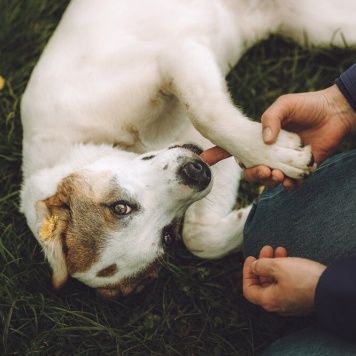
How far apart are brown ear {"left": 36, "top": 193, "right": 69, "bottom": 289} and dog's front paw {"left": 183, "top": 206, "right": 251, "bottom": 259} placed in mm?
938

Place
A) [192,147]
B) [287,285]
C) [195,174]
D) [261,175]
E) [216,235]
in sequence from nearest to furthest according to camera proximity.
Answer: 1. [287,285]
2. [261,175]
3. [195,174]
4. [192,147]
5. [216,235]

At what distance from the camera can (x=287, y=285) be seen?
Result: 247 centimetres

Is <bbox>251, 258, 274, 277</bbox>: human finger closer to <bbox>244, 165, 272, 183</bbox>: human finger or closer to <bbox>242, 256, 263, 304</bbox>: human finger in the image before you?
<bbox>242, 256, 263, 304</bbox>: human finger

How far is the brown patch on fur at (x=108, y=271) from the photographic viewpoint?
2.96 m

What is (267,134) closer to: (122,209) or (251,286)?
(251,286)

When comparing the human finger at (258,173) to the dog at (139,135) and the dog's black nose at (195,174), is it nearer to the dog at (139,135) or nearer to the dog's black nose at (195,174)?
the dog at (139,135)

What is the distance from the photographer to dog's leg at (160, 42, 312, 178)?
8.69ft

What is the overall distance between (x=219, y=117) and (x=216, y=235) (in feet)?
3.20

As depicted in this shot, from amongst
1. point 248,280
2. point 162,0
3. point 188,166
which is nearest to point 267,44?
point 162,0

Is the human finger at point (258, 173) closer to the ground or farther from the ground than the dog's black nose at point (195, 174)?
farther from the ground

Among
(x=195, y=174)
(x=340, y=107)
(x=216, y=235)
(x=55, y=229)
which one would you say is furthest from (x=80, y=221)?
(x=340, y=107)

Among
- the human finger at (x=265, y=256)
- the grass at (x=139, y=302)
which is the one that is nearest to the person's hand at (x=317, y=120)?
the human finger at (x=265, y=256)

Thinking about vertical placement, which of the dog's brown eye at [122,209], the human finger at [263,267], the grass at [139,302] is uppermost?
the human finger at [263,267]

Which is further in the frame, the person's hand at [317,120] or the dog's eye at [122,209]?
the dog's eye at [122,209]
